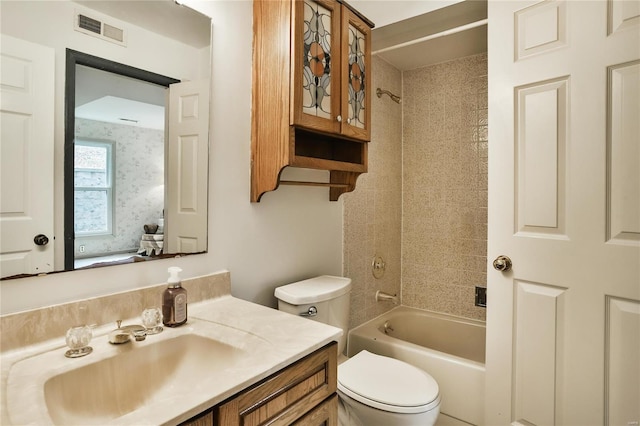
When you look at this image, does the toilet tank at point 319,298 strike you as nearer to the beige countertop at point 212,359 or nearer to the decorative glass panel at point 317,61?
the beige countertop at point 212,359

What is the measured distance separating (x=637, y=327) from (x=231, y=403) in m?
1.47

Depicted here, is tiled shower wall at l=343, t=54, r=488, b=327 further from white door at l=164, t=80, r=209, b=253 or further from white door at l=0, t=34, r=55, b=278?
white door at l=0, t=34, r=55, b=278

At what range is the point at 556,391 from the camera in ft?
4.83

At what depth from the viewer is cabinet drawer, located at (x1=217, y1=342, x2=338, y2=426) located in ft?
2.48

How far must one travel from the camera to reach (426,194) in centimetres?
267

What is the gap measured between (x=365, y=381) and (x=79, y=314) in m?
1.10

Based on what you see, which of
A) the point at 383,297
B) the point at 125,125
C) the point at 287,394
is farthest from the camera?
the point at 383,297

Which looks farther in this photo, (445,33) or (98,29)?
(445,33)

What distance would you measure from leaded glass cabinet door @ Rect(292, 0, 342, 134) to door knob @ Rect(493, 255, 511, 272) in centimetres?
93

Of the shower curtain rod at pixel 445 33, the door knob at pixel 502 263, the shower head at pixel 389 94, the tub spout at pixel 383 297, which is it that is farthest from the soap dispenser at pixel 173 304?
the shower head at pixel 389 94

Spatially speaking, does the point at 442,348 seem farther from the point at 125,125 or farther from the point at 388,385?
the point at 125,125

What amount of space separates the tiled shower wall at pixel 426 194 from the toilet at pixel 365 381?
0.57 m

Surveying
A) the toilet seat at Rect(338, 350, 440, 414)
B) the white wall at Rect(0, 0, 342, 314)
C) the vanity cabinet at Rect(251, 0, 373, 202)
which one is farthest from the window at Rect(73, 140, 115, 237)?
the toilet seat at Rect(338, 350, 440, 414)

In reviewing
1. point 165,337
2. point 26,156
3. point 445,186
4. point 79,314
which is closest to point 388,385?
point 165,337
